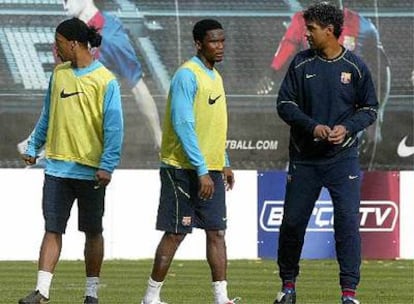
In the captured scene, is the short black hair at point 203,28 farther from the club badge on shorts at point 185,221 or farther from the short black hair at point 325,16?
the club badge on shorts at point 185,221

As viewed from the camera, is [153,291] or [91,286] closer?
[153,291]

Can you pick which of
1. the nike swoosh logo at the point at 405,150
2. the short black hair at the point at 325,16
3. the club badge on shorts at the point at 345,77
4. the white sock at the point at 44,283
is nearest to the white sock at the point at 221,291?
the white sock at the point at 44,283

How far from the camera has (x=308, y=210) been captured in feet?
36.4

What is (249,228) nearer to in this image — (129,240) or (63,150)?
(129,240)

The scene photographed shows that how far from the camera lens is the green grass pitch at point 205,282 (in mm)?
12735

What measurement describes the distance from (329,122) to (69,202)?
6.35 ft

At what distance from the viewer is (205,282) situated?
14.9m

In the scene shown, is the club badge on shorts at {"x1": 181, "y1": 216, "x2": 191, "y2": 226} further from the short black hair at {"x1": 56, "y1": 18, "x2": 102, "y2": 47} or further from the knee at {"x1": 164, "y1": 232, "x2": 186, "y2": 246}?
the short black hair at {"x1": 56, "y1": 18, "x2": 102, "y2": 47}

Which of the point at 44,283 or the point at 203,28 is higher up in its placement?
the point at 203,28

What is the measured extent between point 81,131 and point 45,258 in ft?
3.08

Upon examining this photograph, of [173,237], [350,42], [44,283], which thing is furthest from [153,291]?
[350,42]

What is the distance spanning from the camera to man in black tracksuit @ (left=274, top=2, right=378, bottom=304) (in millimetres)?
10914

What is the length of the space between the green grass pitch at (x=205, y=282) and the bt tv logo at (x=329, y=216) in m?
0.62

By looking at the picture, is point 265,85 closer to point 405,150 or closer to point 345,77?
point 405,150
